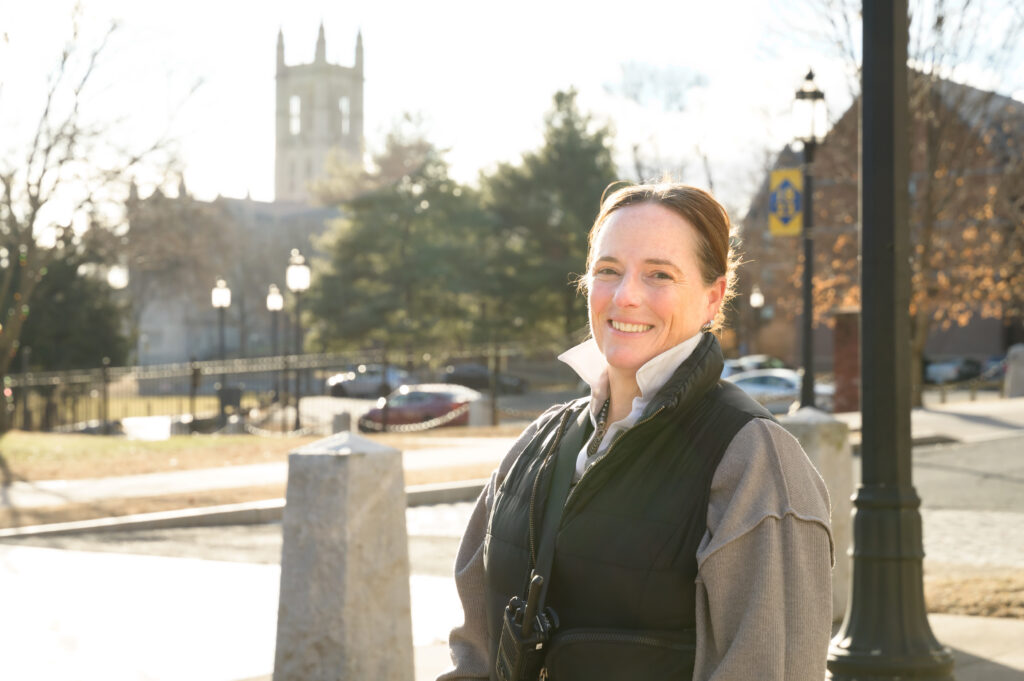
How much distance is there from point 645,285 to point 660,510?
459mm

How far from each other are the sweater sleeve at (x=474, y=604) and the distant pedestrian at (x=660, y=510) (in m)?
0.14

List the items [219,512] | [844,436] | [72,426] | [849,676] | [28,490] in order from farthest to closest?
[72,426] → [28,490] → [219,512] → [844,436] → [849,676]

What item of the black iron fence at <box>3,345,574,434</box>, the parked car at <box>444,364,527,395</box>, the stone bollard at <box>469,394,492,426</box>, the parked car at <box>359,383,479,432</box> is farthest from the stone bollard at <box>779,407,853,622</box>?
the parked car at <box>444,364,527,395</box>

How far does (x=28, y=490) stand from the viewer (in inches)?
661

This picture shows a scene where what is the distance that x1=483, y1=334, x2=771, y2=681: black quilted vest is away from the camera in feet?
7.65

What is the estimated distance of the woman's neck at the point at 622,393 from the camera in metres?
2.62

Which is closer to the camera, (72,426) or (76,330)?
(72,426)

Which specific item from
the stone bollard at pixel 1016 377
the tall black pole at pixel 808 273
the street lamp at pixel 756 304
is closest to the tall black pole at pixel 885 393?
the tall black pole at pixel 808 273

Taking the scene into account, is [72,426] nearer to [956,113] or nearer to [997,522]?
[956,113]

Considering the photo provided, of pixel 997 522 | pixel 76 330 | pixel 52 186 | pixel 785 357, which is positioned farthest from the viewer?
pixel 785 357

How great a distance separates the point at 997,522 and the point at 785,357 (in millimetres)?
55101

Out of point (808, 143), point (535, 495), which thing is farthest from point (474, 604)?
point (808, 143)

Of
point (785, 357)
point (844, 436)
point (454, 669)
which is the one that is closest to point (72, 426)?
point (844, 436)

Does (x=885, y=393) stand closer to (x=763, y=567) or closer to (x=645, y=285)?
(x=645, y=285)
